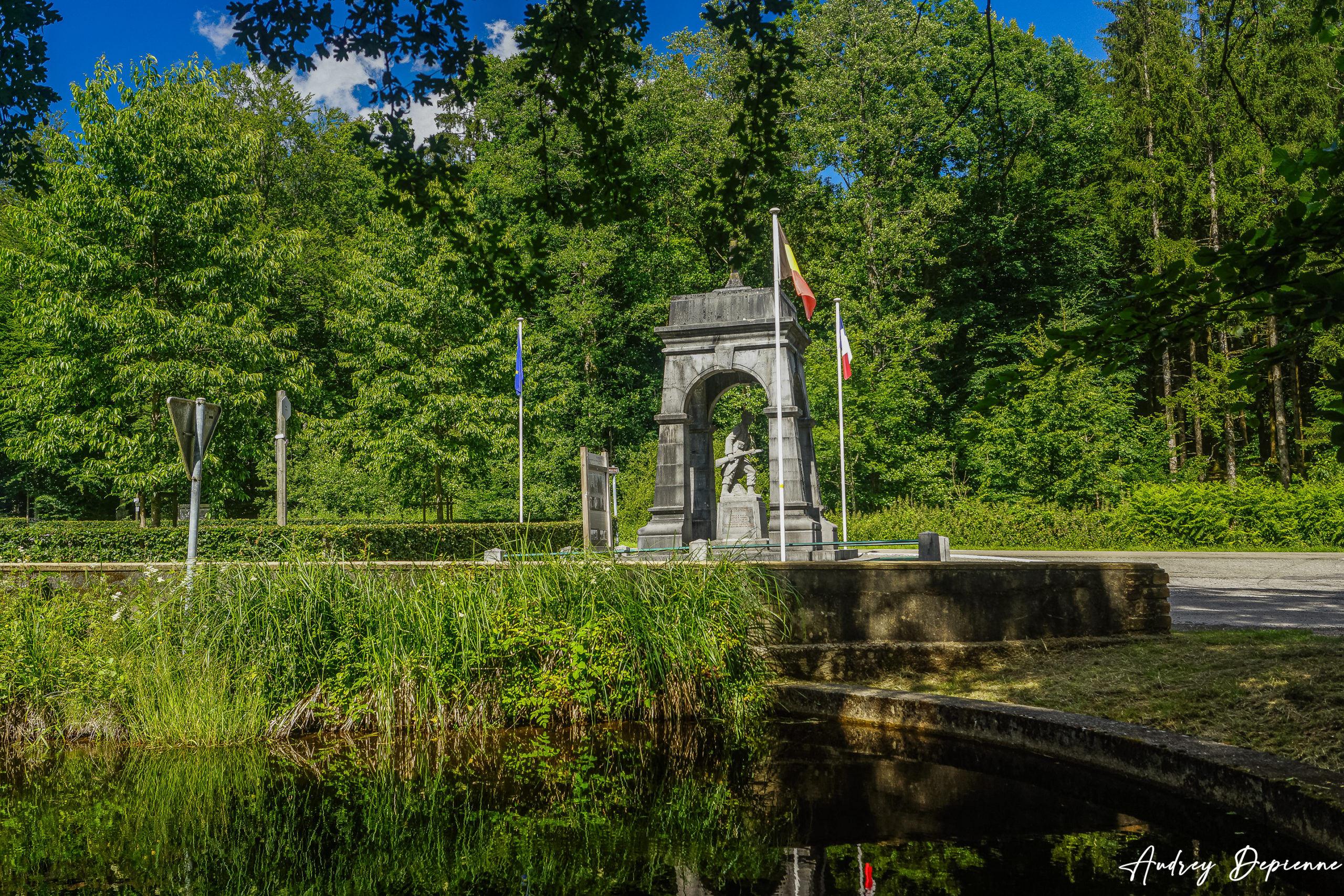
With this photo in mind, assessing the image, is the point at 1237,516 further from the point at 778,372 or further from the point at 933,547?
the point at 778,372

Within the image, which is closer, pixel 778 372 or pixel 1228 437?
pixel 778 372

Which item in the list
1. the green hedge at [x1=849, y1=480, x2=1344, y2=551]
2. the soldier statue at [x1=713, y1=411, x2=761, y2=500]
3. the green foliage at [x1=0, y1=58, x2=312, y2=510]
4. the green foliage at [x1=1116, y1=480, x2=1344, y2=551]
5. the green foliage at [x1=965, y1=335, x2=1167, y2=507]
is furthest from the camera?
the green foliage at [x1=965, y1=335, x2=1167, y2=507]

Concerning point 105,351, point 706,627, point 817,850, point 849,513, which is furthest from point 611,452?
point 817,850

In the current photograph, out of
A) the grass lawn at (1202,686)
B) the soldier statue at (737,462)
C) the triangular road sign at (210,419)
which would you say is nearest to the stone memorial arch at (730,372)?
the soldier statue at (737,462)

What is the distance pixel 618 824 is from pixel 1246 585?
12.7 metres

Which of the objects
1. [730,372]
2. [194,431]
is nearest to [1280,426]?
[730,372]

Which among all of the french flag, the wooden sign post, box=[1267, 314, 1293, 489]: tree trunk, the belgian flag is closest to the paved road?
the french flag

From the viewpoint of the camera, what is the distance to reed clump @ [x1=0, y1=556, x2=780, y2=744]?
5.77 metres

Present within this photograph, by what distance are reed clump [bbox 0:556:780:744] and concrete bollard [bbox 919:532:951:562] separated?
7702mm

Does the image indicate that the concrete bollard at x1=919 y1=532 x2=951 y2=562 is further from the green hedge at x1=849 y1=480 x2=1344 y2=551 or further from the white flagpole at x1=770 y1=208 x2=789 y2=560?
the green hedge at x1=849 y1=480 x2=1344 y2=551

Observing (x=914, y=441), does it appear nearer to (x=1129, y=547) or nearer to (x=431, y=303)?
(x=1129, y=547)

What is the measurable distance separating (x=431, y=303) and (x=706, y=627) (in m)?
22.2

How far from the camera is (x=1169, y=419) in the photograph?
99.2 feet

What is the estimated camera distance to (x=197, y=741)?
559cm
